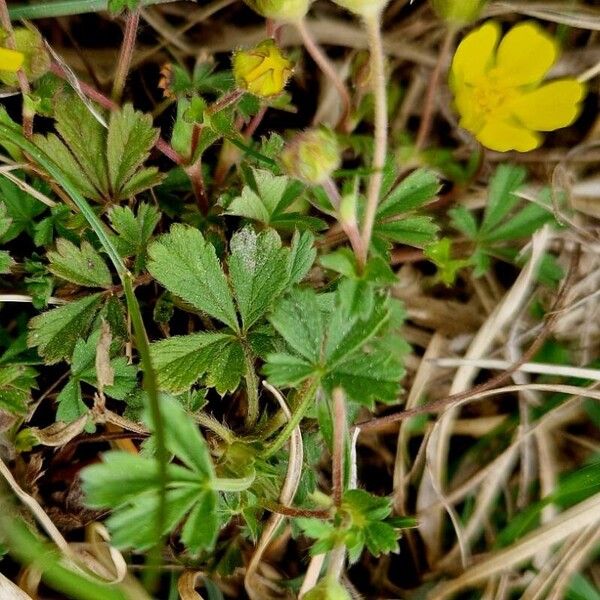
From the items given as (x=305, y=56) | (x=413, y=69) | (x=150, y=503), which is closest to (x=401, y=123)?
(x=413, y=69)

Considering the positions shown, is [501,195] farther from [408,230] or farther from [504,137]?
[408,230]

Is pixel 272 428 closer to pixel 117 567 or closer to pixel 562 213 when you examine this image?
pixel 117 567

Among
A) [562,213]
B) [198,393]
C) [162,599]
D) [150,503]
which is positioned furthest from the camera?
[562,213]

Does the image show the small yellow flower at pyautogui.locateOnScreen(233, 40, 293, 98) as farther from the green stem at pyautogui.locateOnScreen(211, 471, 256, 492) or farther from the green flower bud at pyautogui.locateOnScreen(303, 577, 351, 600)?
the green flower bud at pyautogui.locateOnScreen(303, 577, 351, 600)

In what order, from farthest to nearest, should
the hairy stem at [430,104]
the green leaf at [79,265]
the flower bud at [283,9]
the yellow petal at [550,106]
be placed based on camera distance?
1. the hairy stem at [430,104]
2. the yellow petal at [550,106]
3. the green leaf at [79,265]
4. the flower bud at [283,9]

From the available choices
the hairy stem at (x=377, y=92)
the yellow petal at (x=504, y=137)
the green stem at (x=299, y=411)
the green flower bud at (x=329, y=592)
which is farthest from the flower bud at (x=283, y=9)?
the green flower bud at (x=329, y=592)

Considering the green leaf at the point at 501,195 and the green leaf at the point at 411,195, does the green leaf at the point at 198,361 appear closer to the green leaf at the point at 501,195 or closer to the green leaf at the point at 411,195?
the green leaf at the point at 411,195
